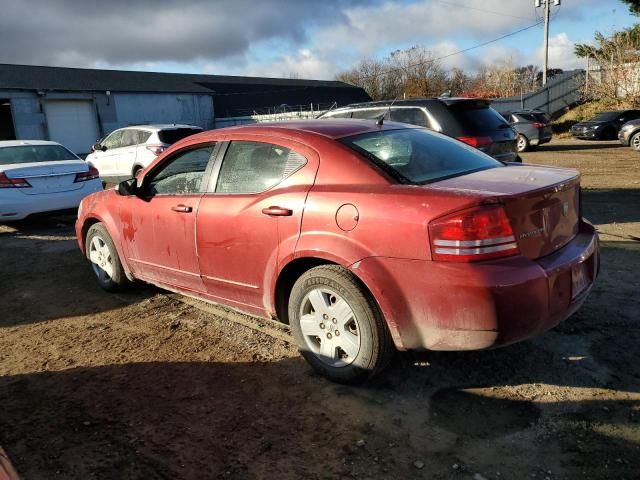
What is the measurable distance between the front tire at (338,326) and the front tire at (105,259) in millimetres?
2377

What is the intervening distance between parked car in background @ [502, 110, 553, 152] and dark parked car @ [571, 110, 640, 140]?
373cm

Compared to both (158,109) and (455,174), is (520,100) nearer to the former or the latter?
(158,109)

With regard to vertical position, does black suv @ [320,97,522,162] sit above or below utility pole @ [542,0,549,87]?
below

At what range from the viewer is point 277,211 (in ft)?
11.2

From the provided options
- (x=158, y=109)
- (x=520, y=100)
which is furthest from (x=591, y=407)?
(x=158, y=109)

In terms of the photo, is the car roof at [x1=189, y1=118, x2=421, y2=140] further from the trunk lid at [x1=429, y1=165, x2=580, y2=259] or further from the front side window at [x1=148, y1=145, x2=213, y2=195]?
the trunk lid at [x1=429, y1=165, x2=580, y2=259]

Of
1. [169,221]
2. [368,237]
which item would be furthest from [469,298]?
[169,221]

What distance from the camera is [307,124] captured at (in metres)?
3.93

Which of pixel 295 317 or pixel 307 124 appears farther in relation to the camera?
pixel 307 124

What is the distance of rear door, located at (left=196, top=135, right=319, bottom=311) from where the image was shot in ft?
11.2

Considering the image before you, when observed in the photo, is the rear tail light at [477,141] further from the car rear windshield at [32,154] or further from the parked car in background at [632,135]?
the parked car in background at [632,135]

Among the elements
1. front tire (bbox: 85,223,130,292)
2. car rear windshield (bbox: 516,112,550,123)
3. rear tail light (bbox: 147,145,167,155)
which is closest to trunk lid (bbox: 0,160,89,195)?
front tire (bbox: 85,223,130,292)

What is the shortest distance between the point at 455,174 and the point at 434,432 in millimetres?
1597

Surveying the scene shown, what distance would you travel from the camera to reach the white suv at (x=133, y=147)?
13.0 meters
